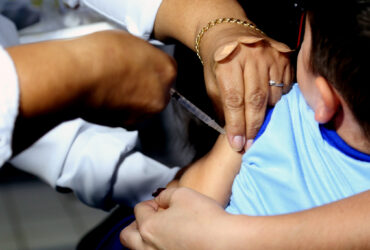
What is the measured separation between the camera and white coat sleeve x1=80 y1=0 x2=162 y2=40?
127 centimetres

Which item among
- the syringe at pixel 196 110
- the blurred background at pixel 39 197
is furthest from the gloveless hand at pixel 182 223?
the blurred background at pixel 39 197

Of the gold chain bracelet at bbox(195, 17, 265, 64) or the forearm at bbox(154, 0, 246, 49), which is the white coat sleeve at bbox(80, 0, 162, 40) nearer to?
the forearm at bbox(154, 0, 246, 49)

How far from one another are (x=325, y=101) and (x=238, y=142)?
0.72 feet

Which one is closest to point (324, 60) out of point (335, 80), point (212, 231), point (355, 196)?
point (335, 80)

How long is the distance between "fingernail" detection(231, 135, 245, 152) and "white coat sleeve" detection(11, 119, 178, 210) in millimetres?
332

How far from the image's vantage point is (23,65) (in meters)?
0.76

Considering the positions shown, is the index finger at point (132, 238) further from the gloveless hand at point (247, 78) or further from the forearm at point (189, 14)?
the forearm at point (189, 14)

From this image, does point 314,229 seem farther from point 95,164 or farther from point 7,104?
point 95,164

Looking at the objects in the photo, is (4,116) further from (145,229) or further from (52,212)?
(52,212)

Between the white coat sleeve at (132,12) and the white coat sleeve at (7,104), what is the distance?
58 centimetres

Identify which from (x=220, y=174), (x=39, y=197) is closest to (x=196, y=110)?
(x=220, y=174)

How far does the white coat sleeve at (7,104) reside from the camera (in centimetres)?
72

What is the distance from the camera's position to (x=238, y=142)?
0.98m

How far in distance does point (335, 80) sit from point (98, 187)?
0.66m
